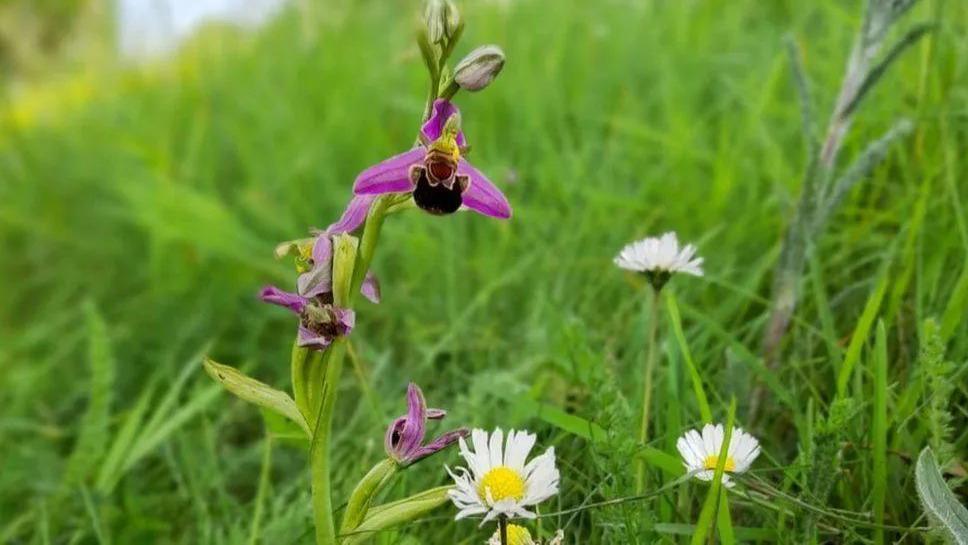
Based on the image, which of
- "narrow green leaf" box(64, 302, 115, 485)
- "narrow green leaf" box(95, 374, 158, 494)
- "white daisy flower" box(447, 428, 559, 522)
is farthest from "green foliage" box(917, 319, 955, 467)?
"narrow green leaf" box(64, 302, 115, 485)

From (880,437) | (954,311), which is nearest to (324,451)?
(880,437)

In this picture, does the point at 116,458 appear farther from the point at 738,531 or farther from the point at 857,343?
the point at 857,343

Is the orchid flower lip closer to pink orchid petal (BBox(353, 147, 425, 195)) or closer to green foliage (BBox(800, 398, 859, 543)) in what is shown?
pink orchid petal (BBox(353, 147, 425, 195))

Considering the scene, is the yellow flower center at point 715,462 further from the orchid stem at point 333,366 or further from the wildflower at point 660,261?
the orchid stem at point 333,366

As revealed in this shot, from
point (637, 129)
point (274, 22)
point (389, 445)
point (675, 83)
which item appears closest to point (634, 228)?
point (637, 129)

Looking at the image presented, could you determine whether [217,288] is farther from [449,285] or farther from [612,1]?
[612,1]

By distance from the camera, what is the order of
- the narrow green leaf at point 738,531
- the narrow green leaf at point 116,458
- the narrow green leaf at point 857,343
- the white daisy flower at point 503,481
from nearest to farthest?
the white daisy flower at point 503,481 < the narrow green leaf at point 738,531 < the narrow green leaf at point 857,343 < the narrow green leaf at point 116,458

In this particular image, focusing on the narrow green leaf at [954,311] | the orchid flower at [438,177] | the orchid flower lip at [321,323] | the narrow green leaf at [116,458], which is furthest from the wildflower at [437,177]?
the narrow green leaf at [116,458]

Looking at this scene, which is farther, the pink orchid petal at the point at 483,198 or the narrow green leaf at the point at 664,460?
the narrow green leaf at the point at 664,460
